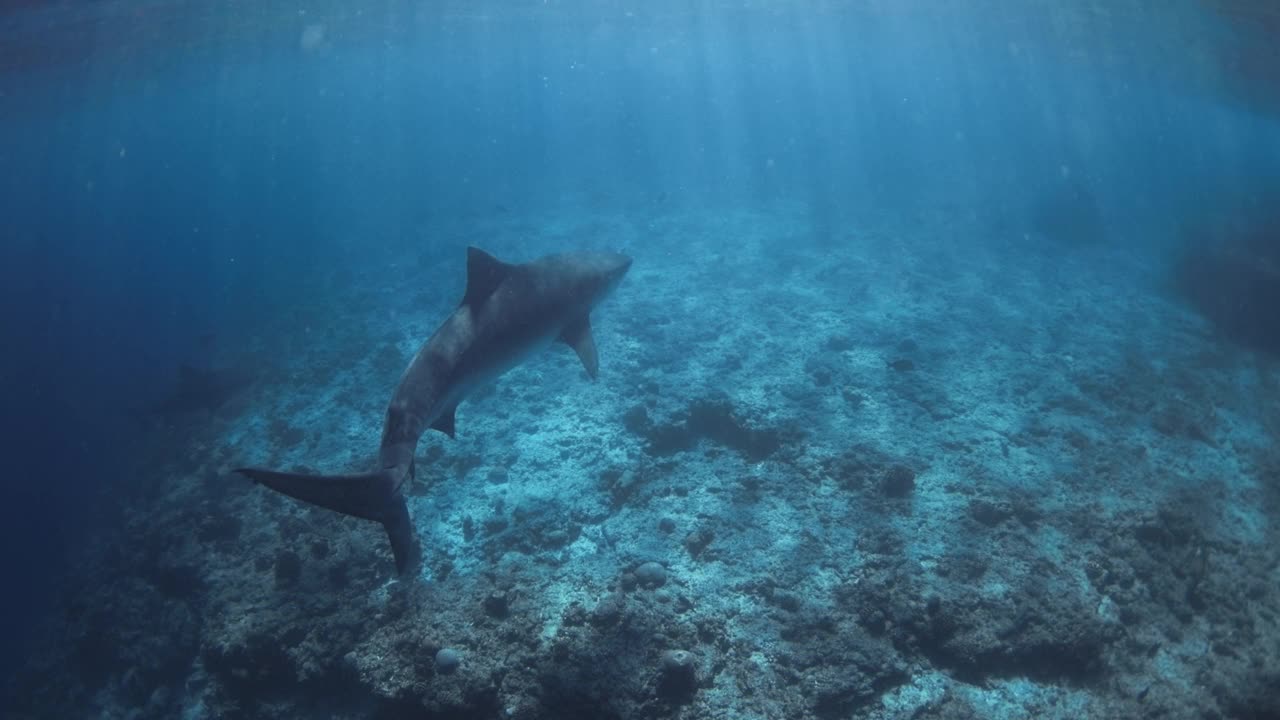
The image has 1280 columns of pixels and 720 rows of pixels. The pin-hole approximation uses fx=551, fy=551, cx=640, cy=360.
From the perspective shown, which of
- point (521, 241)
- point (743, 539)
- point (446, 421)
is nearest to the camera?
point (446, 421)

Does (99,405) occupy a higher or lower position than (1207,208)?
lower

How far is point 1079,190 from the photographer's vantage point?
2820 cm

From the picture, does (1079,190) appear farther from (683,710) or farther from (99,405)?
(99,405)

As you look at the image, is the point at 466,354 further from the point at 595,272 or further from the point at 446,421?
the point at 595,272

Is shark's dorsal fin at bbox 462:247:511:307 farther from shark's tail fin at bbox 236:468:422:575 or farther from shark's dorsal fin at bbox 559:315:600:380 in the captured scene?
shark's tail fin at bbox 236:468:422:575

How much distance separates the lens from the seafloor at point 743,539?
17.9 feet

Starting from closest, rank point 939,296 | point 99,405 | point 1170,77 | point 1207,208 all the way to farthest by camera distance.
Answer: point 939,296, point 99,405, point 1207,208, point 1170,77

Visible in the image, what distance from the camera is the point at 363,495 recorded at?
14.6 ft

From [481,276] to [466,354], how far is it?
0.89m

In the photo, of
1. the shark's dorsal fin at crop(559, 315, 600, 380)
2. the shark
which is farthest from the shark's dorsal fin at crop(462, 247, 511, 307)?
the shark's dorsal fin at crop(559, 315, 600, 380)

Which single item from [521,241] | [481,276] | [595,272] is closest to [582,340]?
[595,272]

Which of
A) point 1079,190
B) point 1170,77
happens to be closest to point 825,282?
point 1079,190

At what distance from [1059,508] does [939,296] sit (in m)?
9.57

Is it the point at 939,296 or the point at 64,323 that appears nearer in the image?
the point at 939,296
